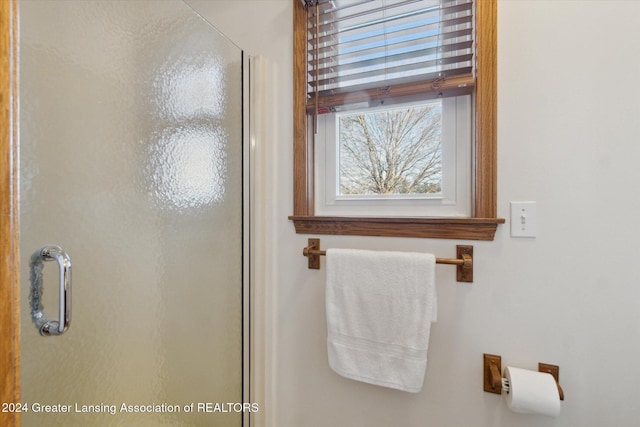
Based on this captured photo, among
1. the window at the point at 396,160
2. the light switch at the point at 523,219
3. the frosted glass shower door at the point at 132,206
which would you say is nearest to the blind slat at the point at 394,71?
the window at the point at 396,160

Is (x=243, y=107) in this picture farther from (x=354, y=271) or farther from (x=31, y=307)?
(x=31, y=307)

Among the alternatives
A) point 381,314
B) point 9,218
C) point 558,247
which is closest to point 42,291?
point 9,218

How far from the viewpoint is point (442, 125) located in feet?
3.35

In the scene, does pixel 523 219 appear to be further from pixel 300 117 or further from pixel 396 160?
pixel 300 117

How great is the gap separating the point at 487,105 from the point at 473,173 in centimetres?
21

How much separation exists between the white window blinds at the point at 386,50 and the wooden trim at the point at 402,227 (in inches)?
16.8

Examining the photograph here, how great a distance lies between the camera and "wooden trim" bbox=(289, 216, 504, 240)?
0.90 metres

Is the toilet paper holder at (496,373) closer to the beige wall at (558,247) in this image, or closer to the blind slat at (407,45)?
the beige wall at (558,247)

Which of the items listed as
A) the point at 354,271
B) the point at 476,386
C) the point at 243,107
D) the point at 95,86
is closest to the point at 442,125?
the point at 354,271

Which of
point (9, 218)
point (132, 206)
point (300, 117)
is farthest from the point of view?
point (300, 117)

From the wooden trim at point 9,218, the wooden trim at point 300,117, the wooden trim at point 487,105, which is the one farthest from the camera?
the wooden trim at point 300,117

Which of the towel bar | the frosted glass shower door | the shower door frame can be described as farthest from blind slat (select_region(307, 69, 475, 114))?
the shower door frame

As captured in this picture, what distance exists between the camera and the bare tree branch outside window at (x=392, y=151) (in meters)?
1.04

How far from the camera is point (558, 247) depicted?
85cm
